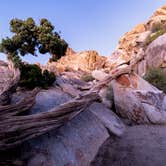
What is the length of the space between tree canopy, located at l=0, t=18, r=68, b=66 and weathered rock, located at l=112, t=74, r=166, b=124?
2911mm

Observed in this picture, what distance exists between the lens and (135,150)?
7.38 metres

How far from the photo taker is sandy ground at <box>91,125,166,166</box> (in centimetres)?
662

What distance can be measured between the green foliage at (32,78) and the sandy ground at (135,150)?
4.24 metres

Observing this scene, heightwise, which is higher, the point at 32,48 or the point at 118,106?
the point at 32,48

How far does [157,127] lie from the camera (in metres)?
9.97

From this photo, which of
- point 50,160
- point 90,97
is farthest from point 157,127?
point 50,160

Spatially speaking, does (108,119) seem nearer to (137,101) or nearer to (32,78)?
(137,101)

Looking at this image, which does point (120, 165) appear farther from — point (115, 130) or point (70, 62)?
point (70, 62)

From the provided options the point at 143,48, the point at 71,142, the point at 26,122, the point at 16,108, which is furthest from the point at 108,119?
the point at 143,48

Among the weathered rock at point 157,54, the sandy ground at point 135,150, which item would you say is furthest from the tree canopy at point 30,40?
the weathered rock at point 157,54

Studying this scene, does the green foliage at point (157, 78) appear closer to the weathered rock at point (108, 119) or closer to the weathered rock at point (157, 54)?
the weathered rock at point (108, 119)

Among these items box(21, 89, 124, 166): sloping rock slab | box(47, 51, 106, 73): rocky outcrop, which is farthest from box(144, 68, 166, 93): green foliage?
box(47, 51, 106, 73): rocky outcrop

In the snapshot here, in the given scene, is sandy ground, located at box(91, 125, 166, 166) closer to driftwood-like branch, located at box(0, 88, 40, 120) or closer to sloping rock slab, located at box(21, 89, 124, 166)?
sloping rock slab, located at box(21, 89, 124, 166)

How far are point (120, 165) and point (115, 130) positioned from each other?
246 centimetres
